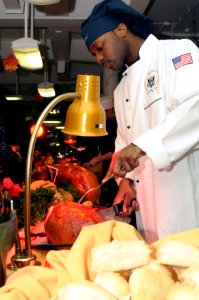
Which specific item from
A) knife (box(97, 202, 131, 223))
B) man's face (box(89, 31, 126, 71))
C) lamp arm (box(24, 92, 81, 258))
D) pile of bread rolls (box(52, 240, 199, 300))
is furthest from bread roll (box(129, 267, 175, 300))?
man's face (box(89, 31, 126, 71))

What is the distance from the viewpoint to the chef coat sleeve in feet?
5.23

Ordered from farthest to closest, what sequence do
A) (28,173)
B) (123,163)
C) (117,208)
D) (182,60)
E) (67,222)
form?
(117,208), (182,60), (67,222), (123,163), (28,173)

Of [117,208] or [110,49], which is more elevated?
[110,49]

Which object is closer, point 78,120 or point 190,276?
point 190,276

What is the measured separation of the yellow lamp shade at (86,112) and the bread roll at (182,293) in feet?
2.05

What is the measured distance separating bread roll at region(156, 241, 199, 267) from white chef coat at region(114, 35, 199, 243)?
78cm

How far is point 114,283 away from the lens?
70 cm

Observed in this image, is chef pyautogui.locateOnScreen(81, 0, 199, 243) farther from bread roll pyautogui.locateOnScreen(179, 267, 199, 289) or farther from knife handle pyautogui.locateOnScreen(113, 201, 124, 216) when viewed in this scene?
bread roll pyautogui.locateOnScreen(179, 267, 199, 289)

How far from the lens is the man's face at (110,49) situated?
204 cm

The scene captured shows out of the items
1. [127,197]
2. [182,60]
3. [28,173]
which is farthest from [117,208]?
[28,173]

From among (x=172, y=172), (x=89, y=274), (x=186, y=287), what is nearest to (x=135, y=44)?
(x=172, y=172)

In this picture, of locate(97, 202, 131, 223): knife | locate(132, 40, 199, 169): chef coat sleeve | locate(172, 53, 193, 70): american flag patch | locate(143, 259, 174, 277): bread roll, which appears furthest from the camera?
locate(97, 202, 131, 223): knife

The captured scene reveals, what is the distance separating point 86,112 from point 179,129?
0.58m

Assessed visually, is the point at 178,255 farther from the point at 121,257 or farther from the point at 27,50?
the point at 27,50
